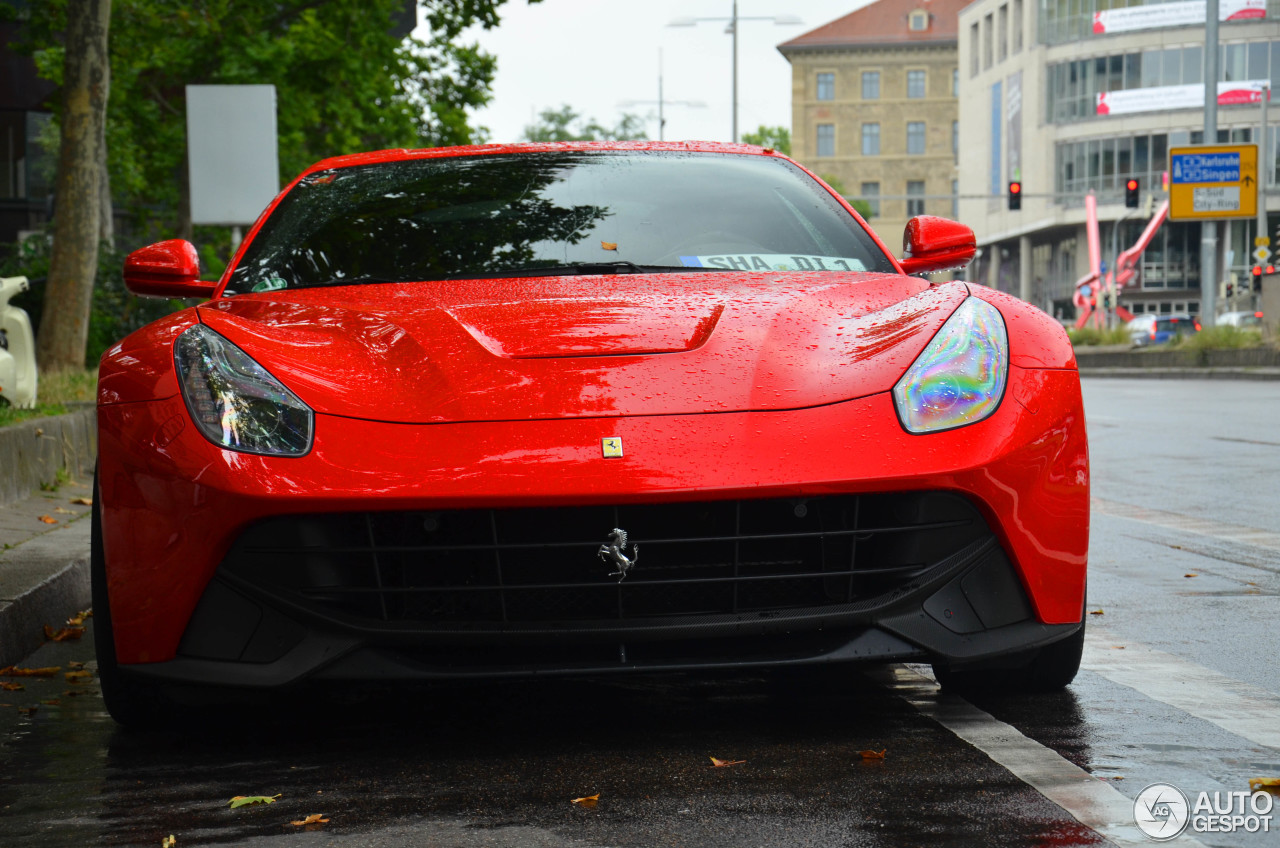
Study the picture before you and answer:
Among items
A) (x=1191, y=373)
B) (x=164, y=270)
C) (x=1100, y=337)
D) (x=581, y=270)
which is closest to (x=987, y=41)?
(x=1100, y=337)

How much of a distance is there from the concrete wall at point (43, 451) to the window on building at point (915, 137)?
97.6m

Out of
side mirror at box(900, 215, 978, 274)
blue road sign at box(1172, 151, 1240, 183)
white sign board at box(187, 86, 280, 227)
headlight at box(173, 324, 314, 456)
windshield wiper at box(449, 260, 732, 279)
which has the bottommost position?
headlight at box(173, 324, 314, 456)

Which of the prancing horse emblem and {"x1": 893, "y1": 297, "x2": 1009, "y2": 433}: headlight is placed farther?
{"x1": 893, "y1": 297, "x2": 1009, "y2": 433}: headlight

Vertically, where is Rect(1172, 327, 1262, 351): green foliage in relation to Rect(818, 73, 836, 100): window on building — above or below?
below

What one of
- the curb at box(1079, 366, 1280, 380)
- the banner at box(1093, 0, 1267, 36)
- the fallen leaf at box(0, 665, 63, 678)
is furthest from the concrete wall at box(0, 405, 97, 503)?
the banner at box(1093, 0, 1267, 36)

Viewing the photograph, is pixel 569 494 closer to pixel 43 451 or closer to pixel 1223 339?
pixel 43 451

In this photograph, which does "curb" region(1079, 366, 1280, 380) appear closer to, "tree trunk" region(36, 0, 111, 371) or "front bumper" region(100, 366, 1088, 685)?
"tree trunk" region(36, 0, 111, 371)

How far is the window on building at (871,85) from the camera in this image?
102m

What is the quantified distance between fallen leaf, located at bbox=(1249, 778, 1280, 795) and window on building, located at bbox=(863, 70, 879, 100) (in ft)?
336

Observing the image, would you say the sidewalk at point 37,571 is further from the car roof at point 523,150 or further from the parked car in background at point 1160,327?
the parked car in background at point 1160,327

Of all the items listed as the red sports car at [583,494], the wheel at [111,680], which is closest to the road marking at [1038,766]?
the red sports car at [583,494]

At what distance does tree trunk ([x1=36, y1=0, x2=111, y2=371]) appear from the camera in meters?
13.0

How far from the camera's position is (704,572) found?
3.06 meters

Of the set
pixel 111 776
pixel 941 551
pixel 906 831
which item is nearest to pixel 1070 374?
pixel 941 551
